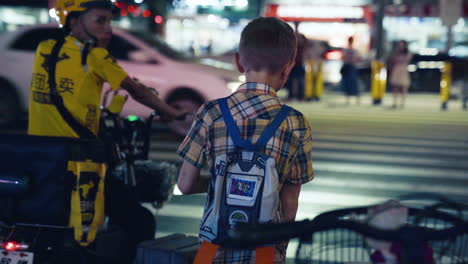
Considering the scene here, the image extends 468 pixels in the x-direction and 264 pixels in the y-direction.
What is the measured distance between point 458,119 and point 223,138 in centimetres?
1452

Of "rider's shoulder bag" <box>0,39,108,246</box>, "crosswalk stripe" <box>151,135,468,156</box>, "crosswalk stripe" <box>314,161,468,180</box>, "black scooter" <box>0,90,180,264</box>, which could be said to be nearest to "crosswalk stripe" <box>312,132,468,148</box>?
"crosswalk stripe" <box>151,135,468,156</box>

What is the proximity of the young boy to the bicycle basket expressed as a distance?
1.17ft

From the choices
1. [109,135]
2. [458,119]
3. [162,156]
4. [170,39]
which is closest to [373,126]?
[458,119]

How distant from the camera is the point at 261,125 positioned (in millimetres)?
2361

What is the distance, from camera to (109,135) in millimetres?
3744

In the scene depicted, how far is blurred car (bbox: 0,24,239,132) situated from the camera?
11.6m

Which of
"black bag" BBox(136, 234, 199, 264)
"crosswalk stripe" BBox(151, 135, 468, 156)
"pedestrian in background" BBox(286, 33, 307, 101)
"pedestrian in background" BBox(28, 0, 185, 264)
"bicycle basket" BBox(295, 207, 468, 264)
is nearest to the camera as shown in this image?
"bicycle basket" BBox(295, 207, 468, 264)

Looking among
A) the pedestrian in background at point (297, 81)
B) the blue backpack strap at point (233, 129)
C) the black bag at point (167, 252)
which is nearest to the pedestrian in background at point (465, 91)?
the pedestrian in background at point (297, 81)

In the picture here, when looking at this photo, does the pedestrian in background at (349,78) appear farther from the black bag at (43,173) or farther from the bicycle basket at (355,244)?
the bicycle basket at (355,244)

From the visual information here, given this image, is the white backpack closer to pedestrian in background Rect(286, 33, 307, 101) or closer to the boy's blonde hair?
the boy's blonde hair

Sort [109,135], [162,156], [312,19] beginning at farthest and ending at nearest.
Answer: [312,19] → [162,156] → [109,135]

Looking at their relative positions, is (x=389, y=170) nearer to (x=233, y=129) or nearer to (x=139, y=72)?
(x=139, y=72)

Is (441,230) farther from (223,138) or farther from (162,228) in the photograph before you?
(162,228)

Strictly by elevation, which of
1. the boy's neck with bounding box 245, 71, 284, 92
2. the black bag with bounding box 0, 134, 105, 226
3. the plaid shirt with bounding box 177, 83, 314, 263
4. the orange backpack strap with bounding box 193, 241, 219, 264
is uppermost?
the boy's neck with bounding box 245, 71, 284, 92
